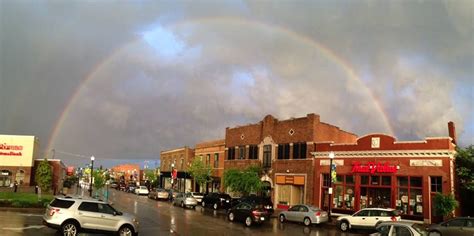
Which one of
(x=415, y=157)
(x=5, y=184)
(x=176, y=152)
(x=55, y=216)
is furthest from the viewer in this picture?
(x=176, y=152)

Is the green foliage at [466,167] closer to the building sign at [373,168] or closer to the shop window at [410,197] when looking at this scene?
the shop window at [410,197]

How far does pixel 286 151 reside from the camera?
49562mm

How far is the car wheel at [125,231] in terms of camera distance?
19.6 m

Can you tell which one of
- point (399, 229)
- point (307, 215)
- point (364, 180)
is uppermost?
point (364, 180)

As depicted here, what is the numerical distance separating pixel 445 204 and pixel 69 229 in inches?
1076

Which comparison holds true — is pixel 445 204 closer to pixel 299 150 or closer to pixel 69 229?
pixel 299 150

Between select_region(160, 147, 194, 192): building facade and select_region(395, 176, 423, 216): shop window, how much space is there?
4531 cm

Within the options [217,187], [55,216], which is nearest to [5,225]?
[55,216]

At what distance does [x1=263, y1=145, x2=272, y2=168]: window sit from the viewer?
52031 mm

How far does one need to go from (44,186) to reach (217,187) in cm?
2466

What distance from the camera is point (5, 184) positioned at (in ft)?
203

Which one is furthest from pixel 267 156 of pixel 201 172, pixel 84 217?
pixel 84 217

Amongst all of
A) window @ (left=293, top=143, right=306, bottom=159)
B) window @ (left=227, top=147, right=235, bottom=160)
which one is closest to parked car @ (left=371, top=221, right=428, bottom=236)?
window @ (left=293, top=143, right=306, bottom=159)

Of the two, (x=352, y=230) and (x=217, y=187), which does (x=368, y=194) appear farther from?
(x=217, y=187)
